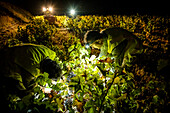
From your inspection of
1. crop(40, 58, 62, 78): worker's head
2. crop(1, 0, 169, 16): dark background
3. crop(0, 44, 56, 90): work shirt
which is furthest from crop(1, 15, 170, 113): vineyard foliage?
crop(1, 0, 169, 16): dark background

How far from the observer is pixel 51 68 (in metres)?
2.53

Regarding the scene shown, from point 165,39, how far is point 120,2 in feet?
20.5

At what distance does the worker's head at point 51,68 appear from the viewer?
2.49 m

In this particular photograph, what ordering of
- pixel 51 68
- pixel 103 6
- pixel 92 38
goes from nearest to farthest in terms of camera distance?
pixel 51 68, pixel 92 38, pixel 103 6

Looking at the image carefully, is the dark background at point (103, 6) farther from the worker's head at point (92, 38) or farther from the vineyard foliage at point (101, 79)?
the worker's head at point (92, 38)

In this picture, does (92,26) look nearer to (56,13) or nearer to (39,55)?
(39,55)

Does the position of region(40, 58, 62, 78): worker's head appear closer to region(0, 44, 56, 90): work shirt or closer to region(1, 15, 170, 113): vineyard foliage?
region(1, 15, 170, 113): vineyard foliage

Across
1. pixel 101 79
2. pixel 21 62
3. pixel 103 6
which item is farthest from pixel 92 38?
pixel 103 6

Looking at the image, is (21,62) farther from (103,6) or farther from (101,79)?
(103,6)

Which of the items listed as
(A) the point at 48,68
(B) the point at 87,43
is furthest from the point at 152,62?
(A) the point at 48,68

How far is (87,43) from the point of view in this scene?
2.86 metres

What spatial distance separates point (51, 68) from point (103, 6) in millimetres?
8899

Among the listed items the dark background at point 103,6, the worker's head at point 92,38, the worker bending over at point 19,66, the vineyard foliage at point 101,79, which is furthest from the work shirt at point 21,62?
the dark background at point 103,6

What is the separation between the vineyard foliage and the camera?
160 centimetres
